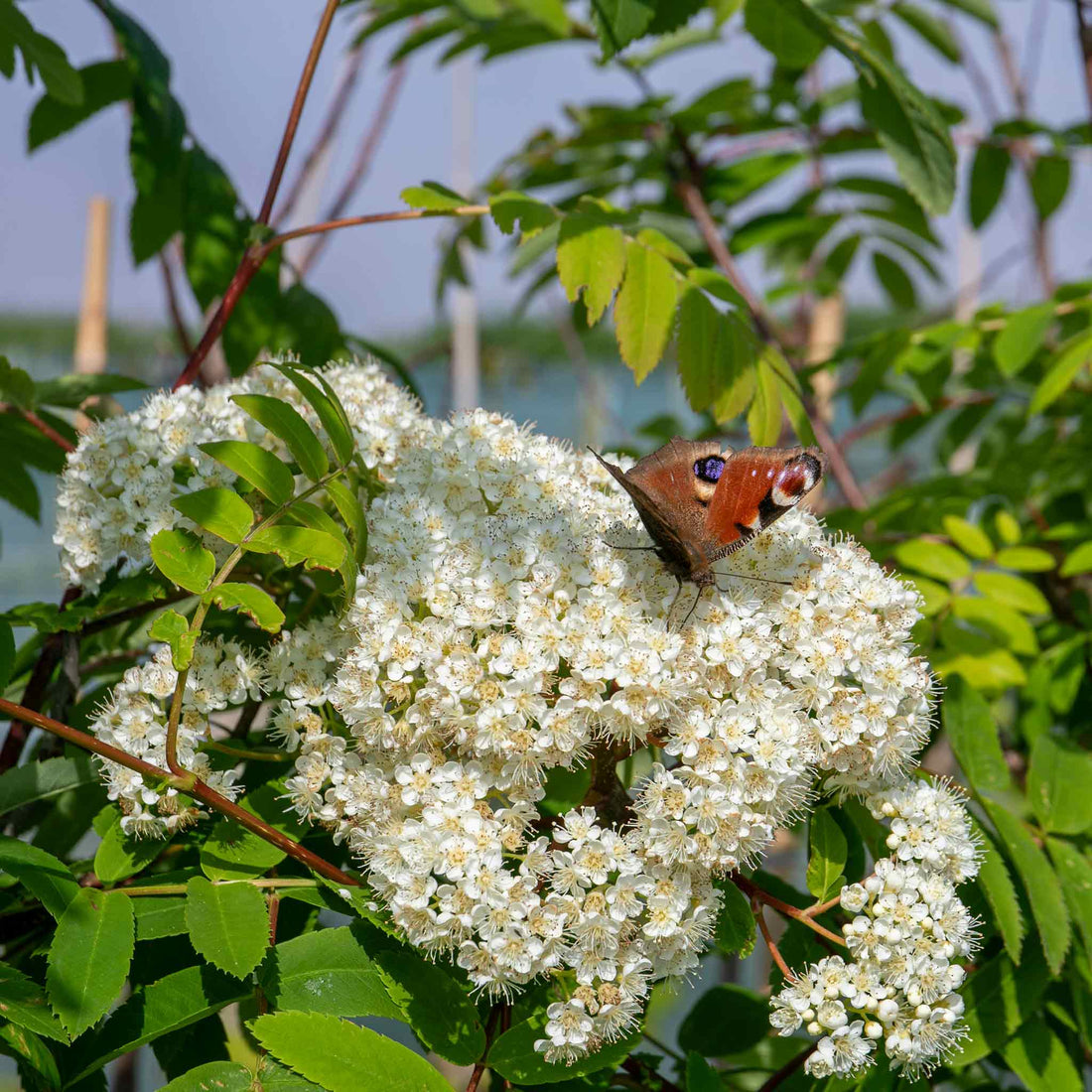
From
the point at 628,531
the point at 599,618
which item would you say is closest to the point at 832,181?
the point at 628,531

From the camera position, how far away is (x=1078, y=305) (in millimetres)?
2572

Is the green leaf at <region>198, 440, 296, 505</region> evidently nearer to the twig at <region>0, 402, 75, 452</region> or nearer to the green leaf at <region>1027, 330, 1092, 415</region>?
the twig at <region>0, 402, 75, 452</region>

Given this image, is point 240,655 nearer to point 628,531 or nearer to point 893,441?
point 628,531

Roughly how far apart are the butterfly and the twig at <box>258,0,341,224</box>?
0.87 meters

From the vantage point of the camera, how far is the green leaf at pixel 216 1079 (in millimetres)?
1234

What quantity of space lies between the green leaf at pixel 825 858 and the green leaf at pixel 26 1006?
0.93 metres

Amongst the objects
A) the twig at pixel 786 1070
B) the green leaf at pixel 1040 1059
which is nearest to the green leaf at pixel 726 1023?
the twig at pixel 786 1070

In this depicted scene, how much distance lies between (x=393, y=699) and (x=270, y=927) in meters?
0.32

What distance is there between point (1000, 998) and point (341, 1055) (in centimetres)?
101

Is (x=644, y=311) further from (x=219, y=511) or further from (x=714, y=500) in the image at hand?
(x=219, y=511)

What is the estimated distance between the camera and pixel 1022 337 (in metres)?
2.47

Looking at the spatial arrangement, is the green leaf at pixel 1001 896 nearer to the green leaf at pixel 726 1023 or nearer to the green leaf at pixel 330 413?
the green leaf at pixel 726 1023

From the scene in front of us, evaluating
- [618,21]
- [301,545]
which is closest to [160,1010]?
[301,545]

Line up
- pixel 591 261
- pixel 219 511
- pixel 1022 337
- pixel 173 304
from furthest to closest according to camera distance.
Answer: pixel 173 304 < pixel 1022 337 < pixel 591 261 < pixel 219 511
